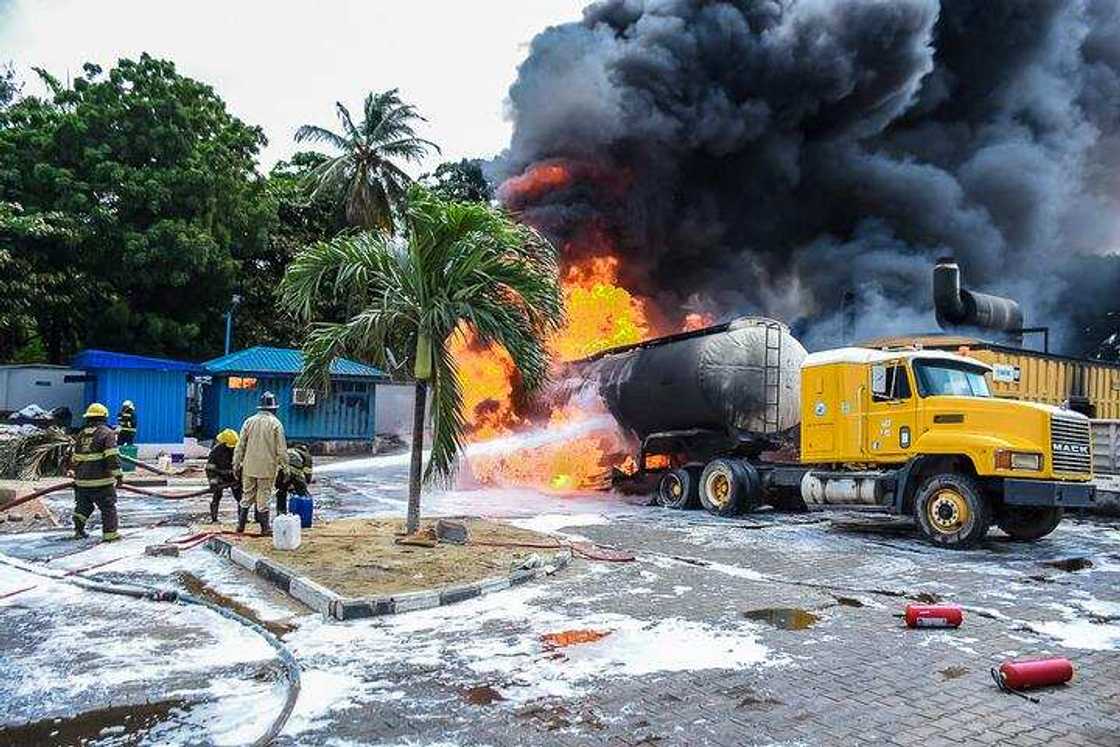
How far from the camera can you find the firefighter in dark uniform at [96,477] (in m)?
10.9

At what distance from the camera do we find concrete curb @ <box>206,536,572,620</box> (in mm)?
7121

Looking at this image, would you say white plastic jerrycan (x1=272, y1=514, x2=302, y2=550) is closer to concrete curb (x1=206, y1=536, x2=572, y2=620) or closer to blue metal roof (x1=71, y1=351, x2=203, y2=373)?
concrete curb (x1=206, y1=536, x2=572, y2=620)

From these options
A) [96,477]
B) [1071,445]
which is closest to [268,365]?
[96,477]

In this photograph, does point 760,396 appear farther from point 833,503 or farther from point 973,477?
point 973,477

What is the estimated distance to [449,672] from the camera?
5.68 metres

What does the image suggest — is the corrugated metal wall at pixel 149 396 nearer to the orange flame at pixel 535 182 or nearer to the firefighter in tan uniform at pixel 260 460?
the orange flame at pixel 535 182

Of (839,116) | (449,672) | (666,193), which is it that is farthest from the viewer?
(839,116)

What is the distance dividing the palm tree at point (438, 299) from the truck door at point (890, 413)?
542 centimetres

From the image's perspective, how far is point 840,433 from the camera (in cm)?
1370

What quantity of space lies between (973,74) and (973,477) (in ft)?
96.0

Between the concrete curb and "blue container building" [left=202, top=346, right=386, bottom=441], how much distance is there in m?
18.9

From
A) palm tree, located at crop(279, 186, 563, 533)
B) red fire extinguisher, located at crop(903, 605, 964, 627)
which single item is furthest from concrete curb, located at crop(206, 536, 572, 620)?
red fire extinguisher, located at crop(903, 605, 964, 627)

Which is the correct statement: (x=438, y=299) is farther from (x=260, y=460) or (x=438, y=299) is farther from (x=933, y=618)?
(x=933, y=618)

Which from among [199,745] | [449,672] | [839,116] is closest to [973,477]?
[449,672]
